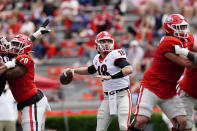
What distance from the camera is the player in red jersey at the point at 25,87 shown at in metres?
7.28

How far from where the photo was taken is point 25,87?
7.48 metres

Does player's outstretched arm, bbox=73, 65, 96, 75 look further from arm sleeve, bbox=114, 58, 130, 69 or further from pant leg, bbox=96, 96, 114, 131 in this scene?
pant leg, bbox=96, 96, 114, 131

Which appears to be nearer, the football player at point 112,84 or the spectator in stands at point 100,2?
the football player at point 112,84

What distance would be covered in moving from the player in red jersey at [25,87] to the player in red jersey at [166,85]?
1542mm

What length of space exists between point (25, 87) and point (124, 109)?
65.8 inches

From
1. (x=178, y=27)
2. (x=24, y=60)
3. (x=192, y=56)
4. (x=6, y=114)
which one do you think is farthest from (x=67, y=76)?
(x=6, y=114)

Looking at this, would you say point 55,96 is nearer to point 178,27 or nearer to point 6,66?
point 6,66

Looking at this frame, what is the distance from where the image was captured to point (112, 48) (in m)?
7.82

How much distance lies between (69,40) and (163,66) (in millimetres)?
9618

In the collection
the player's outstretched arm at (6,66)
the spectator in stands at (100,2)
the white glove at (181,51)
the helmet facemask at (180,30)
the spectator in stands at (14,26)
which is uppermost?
the helmet facemask at (180,30)

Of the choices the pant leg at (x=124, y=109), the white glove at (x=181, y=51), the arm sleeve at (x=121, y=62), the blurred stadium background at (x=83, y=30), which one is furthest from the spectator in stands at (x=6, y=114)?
the white glove at (x=181, y=51)

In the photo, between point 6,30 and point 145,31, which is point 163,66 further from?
point 6,30

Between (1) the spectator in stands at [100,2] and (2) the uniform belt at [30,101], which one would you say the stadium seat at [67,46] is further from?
(2) the uniform belt at [30,101]

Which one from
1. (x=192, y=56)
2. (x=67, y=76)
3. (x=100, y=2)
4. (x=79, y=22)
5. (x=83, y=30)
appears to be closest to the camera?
(x=192, y=56)
